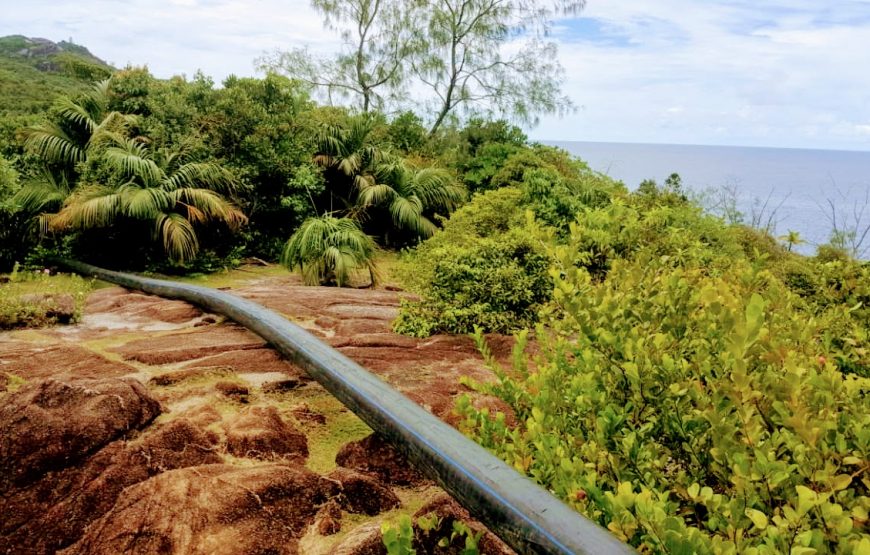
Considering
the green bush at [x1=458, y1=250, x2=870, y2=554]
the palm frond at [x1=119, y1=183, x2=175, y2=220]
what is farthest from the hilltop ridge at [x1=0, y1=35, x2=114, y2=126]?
the green bush at [x1=458, y1=250, x2=870, y2=554]

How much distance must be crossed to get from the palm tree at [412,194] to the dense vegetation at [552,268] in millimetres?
51

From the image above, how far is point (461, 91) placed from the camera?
22.5m

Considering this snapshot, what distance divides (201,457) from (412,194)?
10542 mm

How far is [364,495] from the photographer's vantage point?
95.7 inches

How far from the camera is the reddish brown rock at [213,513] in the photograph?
2.05 metres

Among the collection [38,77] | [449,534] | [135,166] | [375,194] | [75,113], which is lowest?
[449,534]

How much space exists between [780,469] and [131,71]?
13344mm

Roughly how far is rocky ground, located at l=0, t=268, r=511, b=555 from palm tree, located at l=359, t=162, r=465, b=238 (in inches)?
323

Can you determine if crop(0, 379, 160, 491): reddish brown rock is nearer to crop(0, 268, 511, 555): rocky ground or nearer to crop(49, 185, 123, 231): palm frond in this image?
crop(0, 268, 511, 555): rocky ground

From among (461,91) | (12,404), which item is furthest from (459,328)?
(461,91)

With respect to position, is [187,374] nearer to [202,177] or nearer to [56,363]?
[56,363]

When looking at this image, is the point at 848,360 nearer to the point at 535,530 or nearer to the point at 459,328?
the point at 535,530

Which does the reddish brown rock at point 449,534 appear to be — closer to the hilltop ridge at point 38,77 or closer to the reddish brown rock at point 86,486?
the reddish brown rock at point 86,486

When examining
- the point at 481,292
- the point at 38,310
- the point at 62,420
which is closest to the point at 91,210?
the point at 38,310
